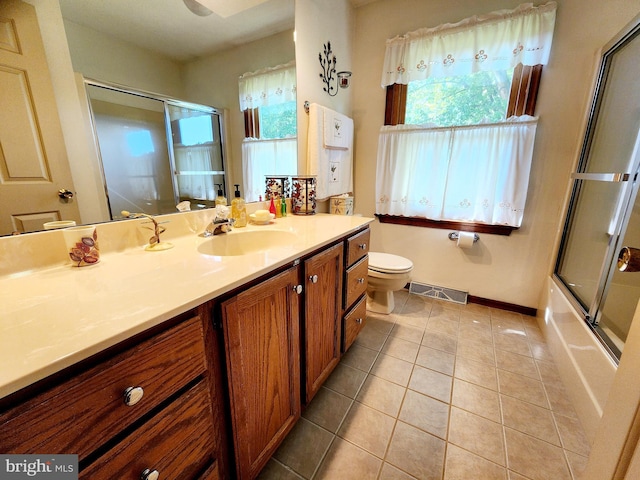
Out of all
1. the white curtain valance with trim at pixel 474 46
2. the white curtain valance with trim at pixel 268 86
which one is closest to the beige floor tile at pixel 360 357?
the white curtain valance with trim at pixel 268 86

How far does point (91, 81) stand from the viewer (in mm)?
851

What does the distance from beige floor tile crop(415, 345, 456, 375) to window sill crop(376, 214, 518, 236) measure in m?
1.02

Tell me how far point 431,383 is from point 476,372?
31 cm

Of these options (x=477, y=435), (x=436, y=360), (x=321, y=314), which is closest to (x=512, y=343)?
(x=436, y=360)

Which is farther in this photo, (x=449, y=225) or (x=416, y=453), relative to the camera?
(x=449, y=225)

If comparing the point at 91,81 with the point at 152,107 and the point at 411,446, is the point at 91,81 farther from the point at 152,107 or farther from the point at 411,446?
the point at 411,446

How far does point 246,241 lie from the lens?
1.28 meters

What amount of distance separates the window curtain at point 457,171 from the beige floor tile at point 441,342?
931 mm

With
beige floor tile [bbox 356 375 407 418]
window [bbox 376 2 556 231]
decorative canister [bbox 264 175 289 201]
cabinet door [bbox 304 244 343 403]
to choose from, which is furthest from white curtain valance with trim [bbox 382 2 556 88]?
beige floor tile [bbox 356 375 407 418]

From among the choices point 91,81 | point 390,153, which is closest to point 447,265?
point 390,153

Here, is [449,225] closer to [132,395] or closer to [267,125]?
[267,125]

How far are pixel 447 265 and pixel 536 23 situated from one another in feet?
5.73

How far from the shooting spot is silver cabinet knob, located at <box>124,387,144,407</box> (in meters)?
0.50

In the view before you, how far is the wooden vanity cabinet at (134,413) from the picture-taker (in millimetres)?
404
